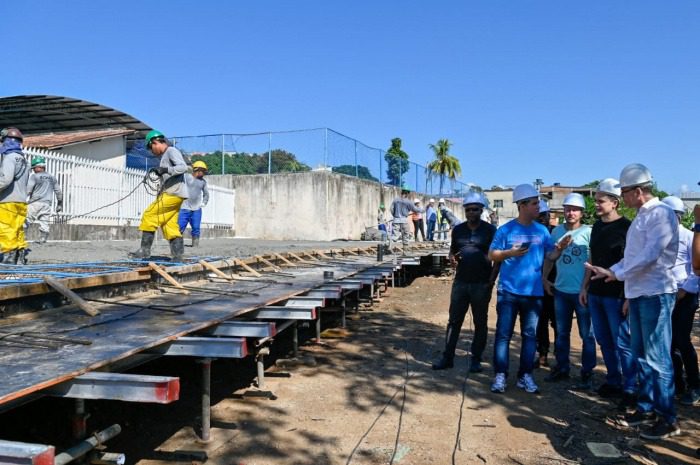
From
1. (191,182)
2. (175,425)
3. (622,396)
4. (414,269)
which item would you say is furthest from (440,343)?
(414,269)

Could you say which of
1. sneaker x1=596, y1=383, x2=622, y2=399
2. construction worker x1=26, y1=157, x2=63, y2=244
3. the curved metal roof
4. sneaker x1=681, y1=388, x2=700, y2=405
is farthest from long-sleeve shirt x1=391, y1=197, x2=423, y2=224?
the curved metal roof

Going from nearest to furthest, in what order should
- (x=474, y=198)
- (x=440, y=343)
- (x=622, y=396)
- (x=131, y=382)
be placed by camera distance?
(x=131, y=382) → (x=622, y=396) → (x=474, y=198) → (x=440, y=343)

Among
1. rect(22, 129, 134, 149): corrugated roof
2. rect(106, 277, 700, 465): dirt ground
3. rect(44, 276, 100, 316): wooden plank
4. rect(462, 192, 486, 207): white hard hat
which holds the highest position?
rect(22, 129, 134, 149): corrugated roof

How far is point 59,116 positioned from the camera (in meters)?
23.3

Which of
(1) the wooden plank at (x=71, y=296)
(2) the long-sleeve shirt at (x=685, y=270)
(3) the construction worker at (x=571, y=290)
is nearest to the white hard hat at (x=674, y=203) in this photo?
(2) the long-sleeve shirt at (x=685, y=270)

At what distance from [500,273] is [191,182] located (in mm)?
7339

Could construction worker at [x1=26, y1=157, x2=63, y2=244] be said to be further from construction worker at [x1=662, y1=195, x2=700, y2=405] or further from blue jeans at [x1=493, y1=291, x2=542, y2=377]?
construction worker at [x1=662, y1=195, x2=700, y2=405]

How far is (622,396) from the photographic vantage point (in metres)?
4.42

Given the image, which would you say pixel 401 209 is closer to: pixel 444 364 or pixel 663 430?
pixel 444 364

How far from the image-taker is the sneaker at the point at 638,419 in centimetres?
385

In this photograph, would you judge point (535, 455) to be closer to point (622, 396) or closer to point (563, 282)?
point (622, 396)

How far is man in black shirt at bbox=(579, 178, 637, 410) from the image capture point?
169 inches

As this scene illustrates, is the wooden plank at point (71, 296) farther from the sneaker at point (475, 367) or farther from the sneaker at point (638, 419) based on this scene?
the sneaker at point (638, 419)

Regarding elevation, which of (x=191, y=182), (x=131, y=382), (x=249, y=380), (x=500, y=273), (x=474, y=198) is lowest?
(x=249, y=380)
